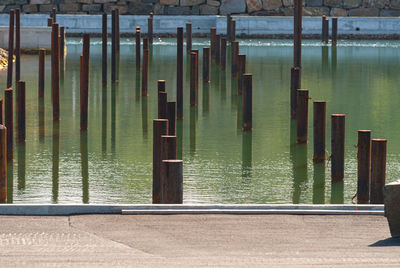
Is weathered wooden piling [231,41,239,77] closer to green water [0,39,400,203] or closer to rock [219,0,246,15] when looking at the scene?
green water [0,39,400,203]

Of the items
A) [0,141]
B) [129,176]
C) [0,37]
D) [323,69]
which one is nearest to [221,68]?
[323,69]

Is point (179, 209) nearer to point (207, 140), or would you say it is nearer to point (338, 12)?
point (207, 140)

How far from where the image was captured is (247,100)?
17.7 m

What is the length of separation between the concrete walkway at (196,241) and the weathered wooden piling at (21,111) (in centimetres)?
739

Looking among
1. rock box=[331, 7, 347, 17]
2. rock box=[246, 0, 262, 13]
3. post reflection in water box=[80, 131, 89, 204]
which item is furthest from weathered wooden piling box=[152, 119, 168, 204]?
rock box=[331, 7, 347, 17]

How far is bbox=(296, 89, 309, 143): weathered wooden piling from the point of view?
15484 millimetres

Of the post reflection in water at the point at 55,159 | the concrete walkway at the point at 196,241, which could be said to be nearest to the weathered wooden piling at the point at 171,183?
the concrete walkway at the point at 196,241

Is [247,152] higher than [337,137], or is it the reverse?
[337,137]

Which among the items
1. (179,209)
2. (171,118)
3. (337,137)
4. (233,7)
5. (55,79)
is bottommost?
(179,209)

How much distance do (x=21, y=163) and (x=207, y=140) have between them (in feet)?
12.4

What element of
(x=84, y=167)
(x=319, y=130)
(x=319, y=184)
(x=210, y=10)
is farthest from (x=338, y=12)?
(x=319, y=184)

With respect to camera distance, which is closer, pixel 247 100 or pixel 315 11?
pixel 247 100

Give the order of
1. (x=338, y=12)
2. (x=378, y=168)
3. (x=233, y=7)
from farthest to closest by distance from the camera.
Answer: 1. (x=338, y=12)
2. (x=233, y=7)
3. (x=378, y=168)

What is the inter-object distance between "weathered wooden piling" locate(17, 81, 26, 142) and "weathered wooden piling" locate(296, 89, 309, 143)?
4.66m
